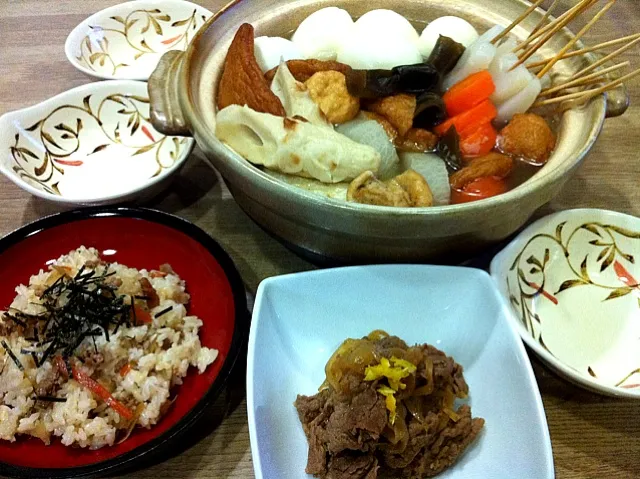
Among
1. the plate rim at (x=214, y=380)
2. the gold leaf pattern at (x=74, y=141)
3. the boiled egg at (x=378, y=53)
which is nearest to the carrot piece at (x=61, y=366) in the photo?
the plate rim at (x=214, y=380)

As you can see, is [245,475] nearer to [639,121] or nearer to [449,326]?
[449,326]

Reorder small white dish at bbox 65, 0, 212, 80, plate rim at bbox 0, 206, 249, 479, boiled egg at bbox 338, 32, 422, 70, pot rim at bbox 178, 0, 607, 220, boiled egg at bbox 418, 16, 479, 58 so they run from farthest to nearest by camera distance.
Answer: small white dish at bbox 65, 0, 212, 80 < boiled egg at bbox 418, 16, 479, 58 < boiled egg at bbox 338, 32, 422, 70 < pot rim at bbox 178, 0, 607, 220 < plate rim at bbox 0, 206, 249, 479

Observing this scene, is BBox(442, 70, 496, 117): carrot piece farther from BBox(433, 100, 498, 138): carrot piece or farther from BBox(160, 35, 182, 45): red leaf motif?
BBox(160, 35, 182, 45): red leaf motif

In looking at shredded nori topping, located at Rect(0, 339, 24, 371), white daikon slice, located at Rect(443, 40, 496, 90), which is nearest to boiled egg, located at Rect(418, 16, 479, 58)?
white daikon slice, located at Rect(443, 40, 496, 90)

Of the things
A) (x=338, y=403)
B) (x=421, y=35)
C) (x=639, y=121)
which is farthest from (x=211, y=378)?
(x=639, y=121)

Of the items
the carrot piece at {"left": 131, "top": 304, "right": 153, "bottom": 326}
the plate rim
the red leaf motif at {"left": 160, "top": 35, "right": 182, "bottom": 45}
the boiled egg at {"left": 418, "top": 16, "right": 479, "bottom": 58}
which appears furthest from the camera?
the red leaf motif at {"left": 160, "top": 35, "right": 182, "bottom": 45}

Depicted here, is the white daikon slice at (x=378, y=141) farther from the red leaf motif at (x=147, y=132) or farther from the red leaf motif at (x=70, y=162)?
the red leaf motif at (x=70, y=162)
